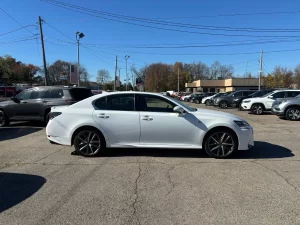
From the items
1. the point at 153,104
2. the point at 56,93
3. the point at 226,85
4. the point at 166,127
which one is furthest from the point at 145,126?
the point at 226,85

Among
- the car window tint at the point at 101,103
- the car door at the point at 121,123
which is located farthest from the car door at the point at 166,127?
the car window tint at the point at 101,103

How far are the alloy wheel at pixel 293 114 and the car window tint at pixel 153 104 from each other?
1119 centimetres

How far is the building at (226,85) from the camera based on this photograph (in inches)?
3263

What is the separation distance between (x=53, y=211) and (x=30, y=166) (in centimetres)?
261

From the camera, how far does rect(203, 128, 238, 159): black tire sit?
6.96 meters

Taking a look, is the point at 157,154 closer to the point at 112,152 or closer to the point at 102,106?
the point at 112,152

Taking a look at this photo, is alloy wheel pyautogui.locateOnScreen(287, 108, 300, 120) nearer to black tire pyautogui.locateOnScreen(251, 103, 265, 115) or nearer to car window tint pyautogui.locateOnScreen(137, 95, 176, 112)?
black tire pyautogui.locateOnScreen(251, 103, 265, 115)

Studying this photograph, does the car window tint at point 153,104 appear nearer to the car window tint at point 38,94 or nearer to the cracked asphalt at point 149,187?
the cracked asphalt at point 149,187

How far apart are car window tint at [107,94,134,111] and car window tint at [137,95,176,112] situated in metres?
0.19

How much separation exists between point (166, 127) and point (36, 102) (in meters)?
8.19

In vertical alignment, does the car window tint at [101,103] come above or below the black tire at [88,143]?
above

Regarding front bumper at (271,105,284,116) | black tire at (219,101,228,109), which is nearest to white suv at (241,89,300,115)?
front bumper at (271,105,284,116)

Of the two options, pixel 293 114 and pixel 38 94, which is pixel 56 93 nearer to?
pixel 38 94

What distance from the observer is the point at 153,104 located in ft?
23.7
